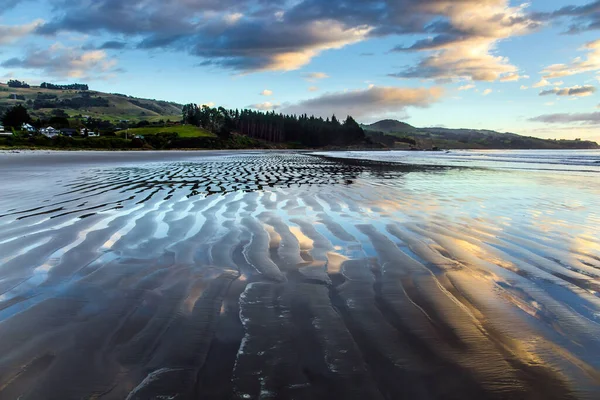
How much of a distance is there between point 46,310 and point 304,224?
540 cm

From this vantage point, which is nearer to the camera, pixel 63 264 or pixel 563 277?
pixel 563 277

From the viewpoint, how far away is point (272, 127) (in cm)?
18025

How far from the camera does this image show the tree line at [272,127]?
559 ft

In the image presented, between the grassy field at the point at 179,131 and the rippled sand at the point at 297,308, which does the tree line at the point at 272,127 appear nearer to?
the grassy field at the point at 179,131

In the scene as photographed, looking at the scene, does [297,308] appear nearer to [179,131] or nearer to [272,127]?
[179,131]

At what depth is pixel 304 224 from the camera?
28.1 feet

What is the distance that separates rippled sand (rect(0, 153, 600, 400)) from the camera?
2729 mm

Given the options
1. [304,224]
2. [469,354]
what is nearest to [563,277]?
[469,354]

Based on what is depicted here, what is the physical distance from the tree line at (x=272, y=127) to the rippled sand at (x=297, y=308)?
16352cm

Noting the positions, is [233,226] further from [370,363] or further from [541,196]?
[541,196]

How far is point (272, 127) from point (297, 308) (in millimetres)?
180115

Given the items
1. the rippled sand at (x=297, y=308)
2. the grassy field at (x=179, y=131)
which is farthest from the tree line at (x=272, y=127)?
the rippled sand at (x=297, y=308)

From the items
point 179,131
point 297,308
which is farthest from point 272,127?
point 297,308

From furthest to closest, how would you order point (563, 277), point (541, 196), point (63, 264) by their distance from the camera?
1. point (541, 196)
2. point (63, 264)
3. point (563, 277)
